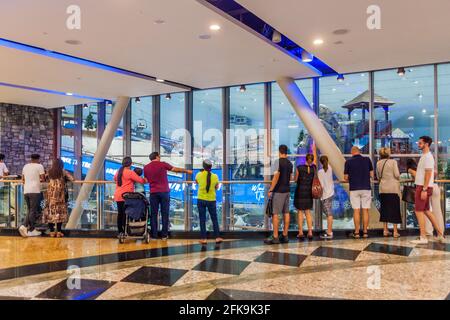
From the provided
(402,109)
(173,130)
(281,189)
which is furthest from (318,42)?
(173,130)

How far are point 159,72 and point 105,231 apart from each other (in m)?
4.04

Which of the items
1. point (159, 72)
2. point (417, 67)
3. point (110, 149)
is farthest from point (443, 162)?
point (110, 149)

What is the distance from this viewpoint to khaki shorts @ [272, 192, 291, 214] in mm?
6223

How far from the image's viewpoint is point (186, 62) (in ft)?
27.8

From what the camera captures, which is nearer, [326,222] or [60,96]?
[326,222]

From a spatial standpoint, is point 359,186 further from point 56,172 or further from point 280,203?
point 56,172

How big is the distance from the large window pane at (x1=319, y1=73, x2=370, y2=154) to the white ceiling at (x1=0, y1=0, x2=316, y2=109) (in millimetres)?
1356

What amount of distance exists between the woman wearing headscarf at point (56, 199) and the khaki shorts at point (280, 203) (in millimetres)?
3746

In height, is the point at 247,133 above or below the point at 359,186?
above

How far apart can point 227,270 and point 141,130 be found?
9.50m

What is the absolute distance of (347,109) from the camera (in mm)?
10500

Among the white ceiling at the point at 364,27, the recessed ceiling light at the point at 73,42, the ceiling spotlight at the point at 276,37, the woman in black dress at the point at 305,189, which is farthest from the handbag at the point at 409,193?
the recessed ceiling light at the point at 73,42

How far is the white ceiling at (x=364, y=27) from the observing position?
539 centimetres

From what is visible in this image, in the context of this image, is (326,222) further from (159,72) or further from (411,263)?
(159,72)
